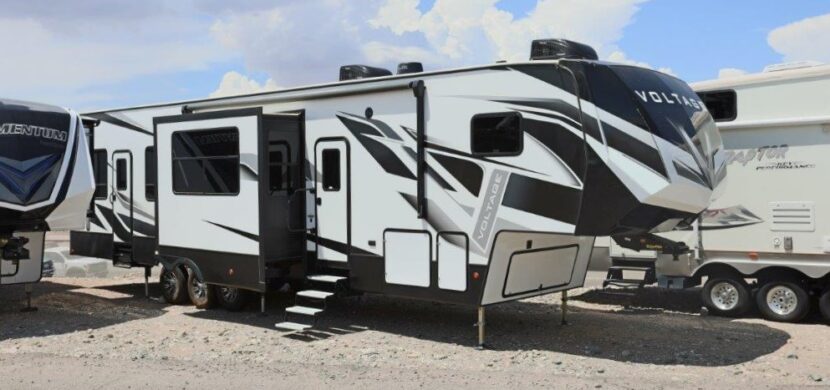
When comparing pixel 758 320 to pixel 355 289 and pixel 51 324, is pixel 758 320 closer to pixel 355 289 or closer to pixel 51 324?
pixel 355 289

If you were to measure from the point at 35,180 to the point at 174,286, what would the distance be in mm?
2476

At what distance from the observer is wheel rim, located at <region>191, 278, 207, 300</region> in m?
10.3

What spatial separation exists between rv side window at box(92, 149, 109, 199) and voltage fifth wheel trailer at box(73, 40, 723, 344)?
238cm

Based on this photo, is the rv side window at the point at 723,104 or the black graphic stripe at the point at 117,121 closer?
the rv side window at the point at 723,104

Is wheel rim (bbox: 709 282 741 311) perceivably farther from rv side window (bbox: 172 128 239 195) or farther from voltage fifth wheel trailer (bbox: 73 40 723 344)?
rv side window (bbox: 172 128 239 195)

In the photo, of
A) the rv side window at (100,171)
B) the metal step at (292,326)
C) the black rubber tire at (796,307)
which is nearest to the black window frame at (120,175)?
the rv side window at (100,171)

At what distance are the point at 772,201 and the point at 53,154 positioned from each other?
9200 millimetres

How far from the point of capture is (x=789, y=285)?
930 centimetres

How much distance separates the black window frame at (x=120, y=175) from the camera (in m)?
11.7

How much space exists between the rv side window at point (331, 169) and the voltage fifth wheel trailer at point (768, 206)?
4.61 meters

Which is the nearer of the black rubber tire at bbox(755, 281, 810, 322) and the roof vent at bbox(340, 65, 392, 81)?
the black rubber tire at bbox(755, 281, 810, 322)

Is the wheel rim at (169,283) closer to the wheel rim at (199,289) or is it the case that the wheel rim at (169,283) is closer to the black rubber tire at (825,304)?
the wheel rim at (199,289)

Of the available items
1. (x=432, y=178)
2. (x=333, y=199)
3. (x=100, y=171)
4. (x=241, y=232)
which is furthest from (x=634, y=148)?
(x=100, y=171)

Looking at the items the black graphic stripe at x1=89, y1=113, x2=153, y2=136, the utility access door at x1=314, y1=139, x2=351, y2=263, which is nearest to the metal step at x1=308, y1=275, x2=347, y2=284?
the utility access door at x1=314, y1=139, x2=351, y2=263
